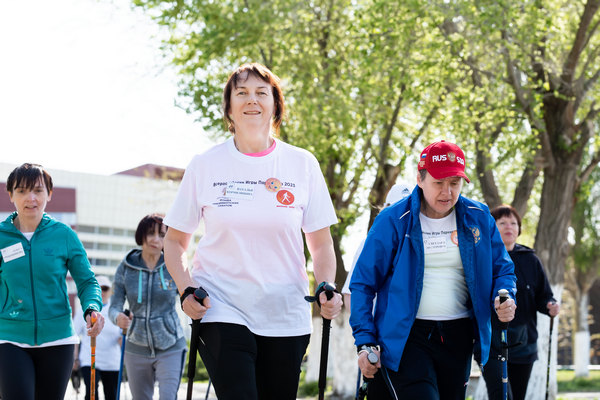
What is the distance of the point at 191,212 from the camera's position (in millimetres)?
4434

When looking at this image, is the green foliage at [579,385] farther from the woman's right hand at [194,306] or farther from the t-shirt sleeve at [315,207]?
the woman's right hand at [194,306]

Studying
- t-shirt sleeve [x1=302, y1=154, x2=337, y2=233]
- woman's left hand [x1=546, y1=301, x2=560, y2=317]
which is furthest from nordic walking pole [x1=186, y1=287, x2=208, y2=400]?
woman's left hand [x1=546, y1=301, x2=560, y2=317]

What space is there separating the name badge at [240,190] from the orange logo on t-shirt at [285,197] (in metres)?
0.14

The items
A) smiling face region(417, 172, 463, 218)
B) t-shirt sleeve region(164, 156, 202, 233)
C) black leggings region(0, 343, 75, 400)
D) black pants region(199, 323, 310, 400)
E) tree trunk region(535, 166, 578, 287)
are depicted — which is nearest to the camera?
black pants region(199, 323, 310, 400)

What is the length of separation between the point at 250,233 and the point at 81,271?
91.3 inches

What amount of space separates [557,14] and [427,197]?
38.5ft

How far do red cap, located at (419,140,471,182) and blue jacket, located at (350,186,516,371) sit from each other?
0.77 feet

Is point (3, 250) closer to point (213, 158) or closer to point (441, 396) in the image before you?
point (213, 158)

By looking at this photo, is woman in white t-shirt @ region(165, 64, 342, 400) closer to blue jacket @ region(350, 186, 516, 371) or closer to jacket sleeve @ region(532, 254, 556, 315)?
blue jacket @ region(350, 186, 516, 371)

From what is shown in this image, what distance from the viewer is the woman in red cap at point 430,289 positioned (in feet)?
15.1

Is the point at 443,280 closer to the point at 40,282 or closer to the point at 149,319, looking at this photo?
the point at 40,282

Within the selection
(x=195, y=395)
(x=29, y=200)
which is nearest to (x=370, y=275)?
(x=29, y=200)

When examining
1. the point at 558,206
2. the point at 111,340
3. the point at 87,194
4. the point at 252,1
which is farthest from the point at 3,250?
the point at 87,194

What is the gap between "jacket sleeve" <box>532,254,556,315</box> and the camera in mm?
7973
